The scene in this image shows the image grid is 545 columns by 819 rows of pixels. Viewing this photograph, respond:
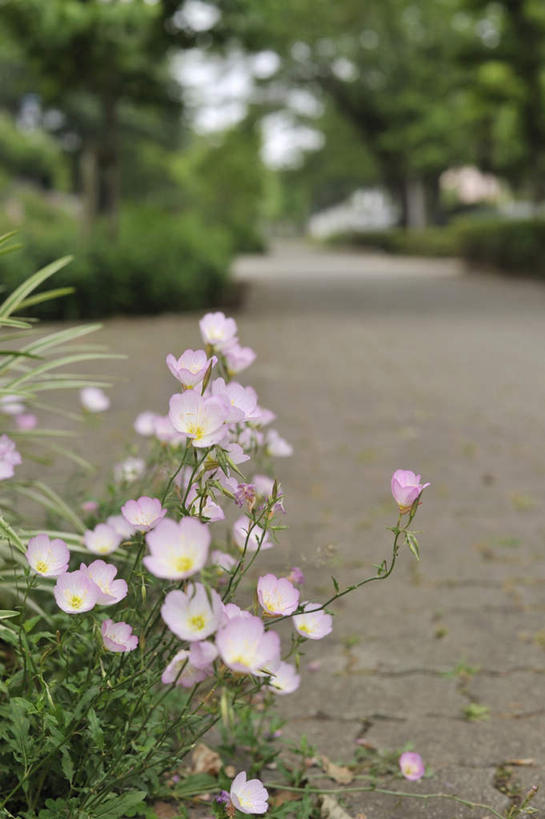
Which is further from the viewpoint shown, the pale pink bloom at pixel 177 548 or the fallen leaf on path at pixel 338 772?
the fallen leaf on path at pixel 338 772

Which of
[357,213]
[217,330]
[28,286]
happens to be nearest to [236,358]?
[217,330]

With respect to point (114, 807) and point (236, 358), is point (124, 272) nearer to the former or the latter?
point (236, 358)

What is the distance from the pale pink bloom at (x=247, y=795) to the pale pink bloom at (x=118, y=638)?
0.82ft

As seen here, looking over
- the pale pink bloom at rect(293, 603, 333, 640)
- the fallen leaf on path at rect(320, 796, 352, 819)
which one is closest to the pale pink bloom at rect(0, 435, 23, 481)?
the pale pink bloom at rect(293, 603, 333, 640)

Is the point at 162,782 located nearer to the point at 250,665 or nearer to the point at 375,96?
the point at 250,665

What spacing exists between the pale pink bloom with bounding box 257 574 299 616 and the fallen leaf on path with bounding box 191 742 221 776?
2.51ft

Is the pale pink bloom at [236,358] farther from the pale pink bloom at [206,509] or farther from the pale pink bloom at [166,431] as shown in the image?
the pale pink bloom at [206,509]

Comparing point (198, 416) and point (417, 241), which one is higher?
point (198, 416)

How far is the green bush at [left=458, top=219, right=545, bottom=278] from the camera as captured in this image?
16875 millimetres

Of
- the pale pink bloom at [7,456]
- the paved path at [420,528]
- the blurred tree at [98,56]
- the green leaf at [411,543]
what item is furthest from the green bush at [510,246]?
the green leaf at [411,543]

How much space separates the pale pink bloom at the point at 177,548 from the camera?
1093 millimetres

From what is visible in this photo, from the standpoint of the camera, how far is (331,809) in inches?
71.4

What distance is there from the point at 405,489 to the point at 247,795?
0.52 m

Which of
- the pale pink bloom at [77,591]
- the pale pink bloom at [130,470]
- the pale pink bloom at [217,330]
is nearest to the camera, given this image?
the pale pink bloom at [77,591]
